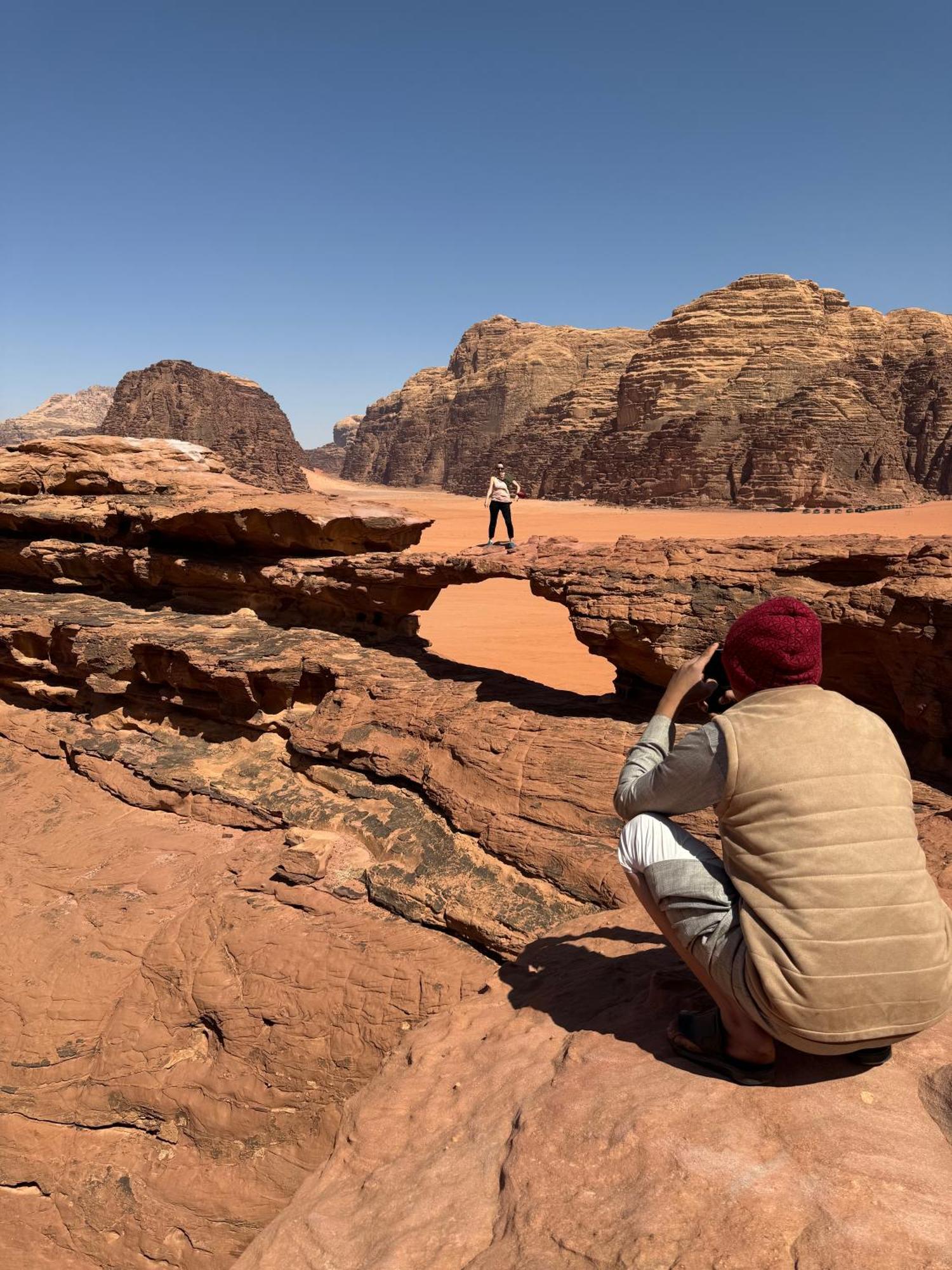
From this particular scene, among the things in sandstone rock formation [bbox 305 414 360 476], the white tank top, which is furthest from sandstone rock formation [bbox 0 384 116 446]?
the white tank top

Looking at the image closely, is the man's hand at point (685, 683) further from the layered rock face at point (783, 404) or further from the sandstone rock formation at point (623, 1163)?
the layered rock face at point (783, 404)

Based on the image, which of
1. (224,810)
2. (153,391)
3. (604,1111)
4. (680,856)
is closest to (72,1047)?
(224,810)

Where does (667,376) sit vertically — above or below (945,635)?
above

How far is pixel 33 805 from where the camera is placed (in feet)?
20.9

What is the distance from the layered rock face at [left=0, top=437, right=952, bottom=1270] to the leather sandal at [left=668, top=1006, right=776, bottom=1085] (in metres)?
0.05

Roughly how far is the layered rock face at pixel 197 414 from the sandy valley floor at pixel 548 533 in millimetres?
10020

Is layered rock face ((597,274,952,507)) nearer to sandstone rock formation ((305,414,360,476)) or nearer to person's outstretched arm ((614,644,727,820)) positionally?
person's outstretched arm ((614,644,727,820))

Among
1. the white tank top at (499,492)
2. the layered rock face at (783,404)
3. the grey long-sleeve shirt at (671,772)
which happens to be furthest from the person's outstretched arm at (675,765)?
the layered rock face at (783,404)

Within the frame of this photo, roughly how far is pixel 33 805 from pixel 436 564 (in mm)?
3980

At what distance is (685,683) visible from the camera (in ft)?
8.04

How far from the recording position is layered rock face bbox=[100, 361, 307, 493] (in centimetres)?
5134

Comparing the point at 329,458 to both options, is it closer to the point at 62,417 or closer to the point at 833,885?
the point at 62,417

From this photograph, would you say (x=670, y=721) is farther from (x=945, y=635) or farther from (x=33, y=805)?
(x=33, y=805)

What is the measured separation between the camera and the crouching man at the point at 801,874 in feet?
6.01
